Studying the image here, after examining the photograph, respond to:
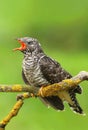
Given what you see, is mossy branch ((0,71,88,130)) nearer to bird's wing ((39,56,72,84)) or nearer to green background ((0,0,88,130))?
bird's wing ((39,56,72,84))

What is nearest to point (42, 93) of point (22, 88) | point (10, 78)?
point (22, 88)

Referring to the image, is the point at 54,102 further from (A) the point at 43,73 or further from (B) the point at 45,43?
(B) the point at 45,43

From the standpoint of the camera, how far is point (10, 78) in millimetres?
7973

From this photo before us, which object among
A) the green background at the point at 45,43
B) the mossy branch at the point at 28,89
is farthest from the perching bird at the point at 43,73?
the green background at the point at 45,43

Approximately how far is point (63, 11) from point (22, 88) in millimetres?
10281

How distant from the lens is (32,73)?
2.83 metres

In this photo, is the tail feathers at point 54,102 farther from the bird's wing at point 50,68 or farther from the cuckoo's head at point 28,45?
the cuckoo's head at point 28,45

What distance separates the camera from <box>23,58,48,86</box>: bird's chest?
2809mm

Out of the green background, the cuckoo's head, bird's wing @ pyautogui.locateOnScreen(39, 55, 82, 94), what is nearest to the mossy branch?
the cuckoo's head

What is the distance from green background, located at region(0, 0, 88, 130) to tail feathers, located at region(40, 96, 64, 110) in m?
3.03

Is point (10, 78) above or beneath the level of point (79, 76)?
beneath

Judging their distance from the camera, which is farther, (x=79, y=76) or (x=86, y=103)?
(x=86, y=103)

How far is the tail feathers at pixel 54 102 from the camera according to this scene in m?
2.63

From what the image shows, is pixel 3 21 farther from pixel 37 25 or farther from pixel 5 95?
pixel 5 95
